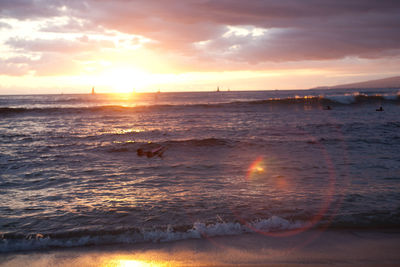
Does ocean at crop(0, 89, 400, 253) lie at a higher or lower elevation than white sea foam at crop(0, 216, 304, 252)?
higher

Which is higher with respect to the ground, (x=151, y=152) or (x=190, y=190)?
(x=151, y=152)

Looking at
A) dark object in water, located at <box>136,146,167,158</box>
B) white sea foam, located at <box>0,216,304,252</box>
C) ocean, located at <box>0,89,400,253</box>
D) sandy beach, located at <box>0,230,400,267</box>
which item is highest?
dark object in water, located at <box>136,146,167,158</box>

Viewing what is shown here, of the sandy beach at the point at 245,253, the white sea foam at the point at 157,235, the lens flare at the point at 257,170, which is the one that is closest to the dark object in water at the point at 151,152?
the lens flare at the point at 257,170

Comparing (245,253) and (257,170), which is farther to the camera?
(257,170)

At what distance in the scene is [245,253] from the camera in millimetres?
4074

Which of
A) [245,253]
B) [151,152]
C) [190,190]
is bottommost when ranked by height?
[245,253]

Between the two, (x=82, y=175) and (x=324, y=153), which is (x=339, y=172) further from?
(x=82, y=175)

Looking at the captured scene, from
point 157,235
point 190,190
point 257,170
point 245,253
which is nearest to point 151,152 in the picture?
point 257,170

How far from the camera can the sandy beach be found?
3865 millimetres

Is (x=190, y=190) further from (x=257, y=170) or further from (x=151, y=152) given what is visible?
(x=151, y=152)

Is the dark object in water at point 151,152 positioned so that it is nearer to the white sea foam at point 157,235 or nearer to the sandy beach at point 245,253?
the white sea foam at point 157,235

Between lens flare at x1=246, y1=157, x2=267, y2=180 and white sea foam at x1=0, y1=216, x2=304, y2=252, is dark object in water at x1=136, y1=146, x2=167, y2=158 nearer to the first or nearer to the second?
lens flare at x1=246, y1=157, x2=267, y2=180

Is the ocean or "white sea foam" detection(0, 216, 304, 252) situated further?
the ocean

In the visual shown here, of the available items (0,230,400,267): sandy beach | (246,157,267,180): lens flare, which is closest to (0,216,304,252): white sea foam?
(0,230,400,267): sandy beach
